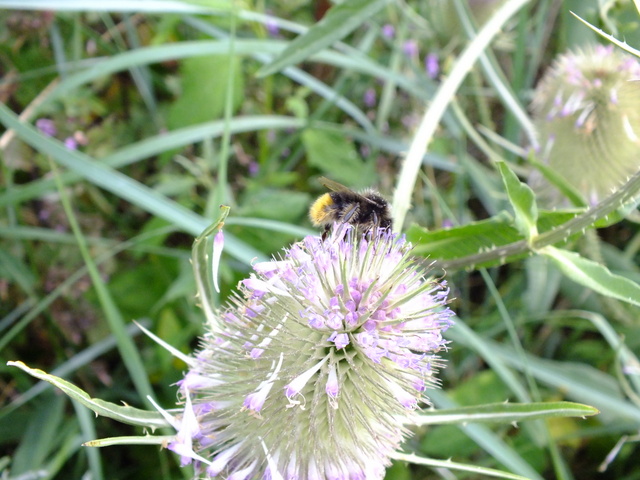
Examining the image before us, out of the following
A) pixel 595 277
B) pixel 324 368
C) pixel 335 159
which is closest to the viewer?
pixel 324 368

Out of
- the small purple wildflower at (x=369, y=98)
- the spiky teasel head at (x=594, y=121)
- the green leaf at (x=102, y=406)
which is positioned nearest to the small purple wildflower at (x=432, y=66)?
the small purple wildflower at (x=369, y=98)

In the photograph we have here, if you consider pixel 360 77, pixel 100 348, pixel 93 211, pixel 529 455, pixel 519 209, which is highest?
pixel 360 77

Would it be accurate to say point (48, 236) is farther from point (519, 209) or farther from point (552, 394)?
point (552, 394)

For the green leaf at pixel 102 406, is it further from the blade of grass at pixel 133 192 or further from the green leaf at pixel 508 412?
the blade of grass at pixel 133 192

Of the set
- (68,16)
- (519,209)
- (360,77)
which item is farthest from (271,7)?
(519,209)

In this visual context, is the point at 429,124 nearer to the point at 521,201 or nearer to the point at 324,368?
the point at 521,201

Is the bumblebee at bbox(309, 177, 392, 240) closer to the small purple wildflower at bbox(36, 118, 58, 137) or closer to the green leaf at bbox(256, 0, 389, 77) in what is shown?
the green leaf at bbox(256, 0, 389, 77)

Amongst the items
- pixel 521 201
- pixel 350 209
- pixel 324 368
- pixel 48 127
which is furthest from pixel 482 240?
pixel 48 127
